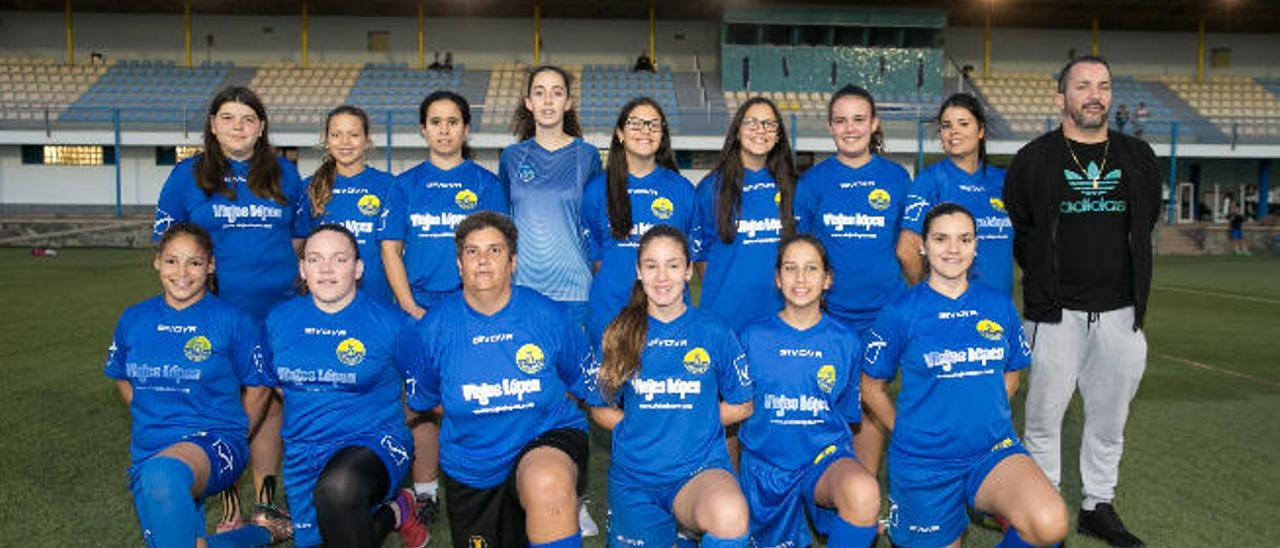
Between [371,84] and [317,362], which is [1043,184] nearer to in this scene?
[317,362]

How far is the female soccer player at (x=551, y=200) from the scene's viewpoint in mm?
4039

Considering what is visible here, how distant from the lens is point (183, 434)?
333cm

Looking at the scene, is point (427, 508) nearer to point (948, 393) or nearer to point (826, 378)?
point (826, 378)

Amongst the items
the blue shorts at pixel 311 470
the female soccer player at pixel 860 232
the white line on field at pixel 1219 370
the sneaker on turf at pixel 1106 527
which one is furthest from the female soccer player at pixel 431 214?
the white line on field at pixel 1219 370

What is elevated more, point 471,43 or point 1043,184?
point 471,43

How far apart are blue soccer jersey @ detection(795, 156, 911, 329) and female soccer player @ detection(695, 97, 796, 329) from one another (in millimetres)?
208

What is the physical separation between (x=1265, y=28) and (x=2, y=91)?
41.0 m

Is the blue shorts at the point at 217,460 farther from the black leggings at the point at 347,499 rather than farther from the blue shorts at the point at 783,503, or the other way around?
the blue shorts at the point at 783,503

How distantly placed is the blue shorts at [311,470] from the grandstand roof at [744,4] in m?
25.9

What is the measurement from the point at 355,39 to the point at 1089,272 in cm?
2972

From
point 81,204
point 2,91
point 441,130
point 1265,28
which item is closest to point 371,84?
point 81,204

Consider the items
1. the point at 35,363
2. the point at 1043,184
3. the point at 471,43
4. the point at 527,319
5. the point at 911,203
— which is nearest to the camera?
the point at 527,319

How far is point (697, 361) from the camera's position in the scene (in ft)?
10.7

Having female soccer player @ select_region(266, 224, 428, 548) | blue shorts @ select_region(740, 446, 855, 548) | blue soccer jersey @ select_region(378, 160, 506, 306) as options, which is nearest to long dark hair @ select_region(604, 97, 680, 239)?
blue soccer jersey @ select_region(378, 160, 506, 306)
